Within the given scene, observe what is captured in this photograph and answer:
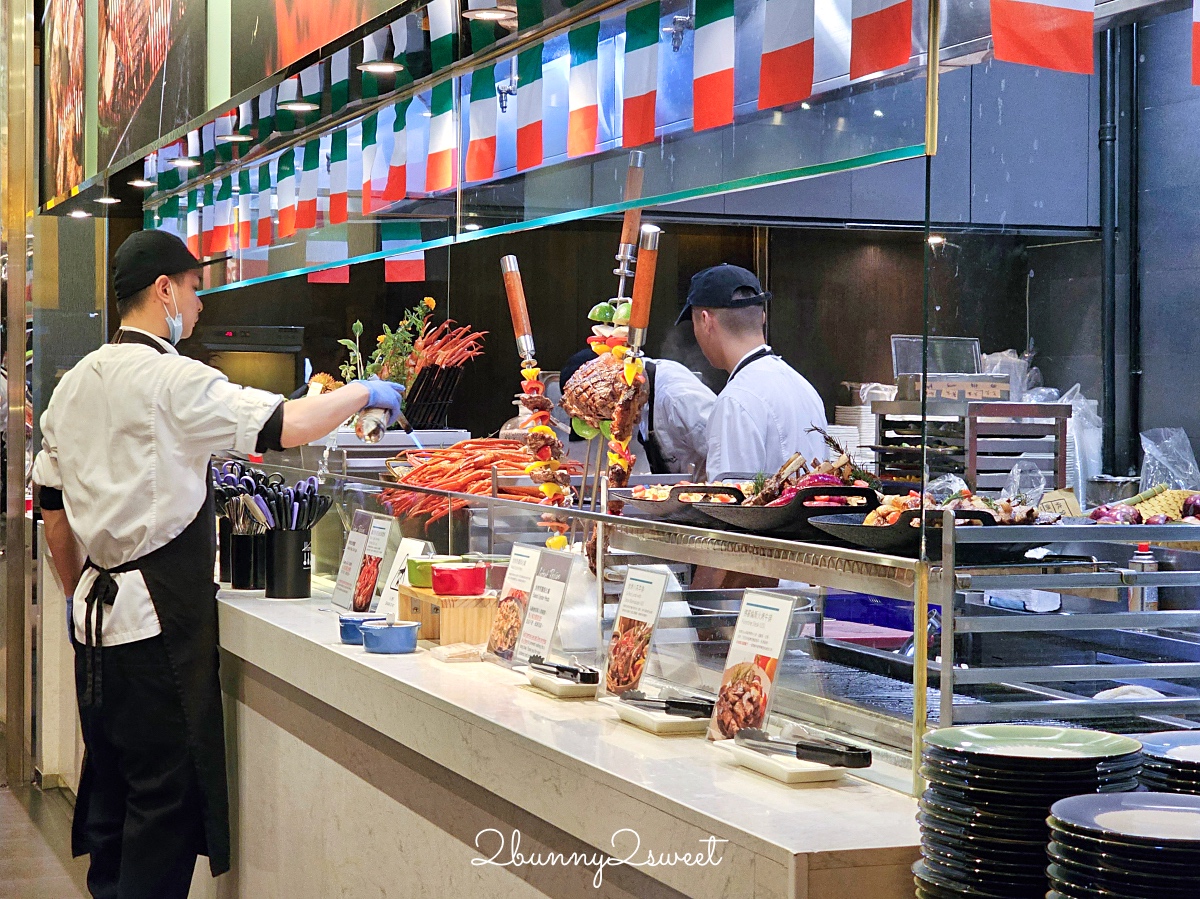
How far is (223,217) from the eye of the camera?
4953mm

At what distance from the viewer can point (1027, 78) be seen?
112 inches

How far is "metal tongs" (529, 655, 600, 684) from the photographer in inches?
86.7

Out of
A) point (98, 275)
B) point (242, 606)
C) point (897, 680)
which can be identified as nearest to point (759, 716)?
point (897, 680)

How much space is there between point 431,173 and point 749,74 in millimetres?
1341

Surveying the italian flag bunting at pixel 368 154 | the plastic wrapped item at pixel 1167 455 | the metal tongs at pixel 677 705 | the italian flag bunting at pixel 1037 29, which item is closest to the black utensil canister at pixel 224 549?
the italian flag bunting at pixel 368 154

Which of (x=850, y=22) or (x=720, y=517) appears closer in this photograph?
(x=850, y=22)

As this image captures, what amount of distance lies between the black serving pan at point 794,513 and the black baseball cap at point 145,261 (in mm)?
2042

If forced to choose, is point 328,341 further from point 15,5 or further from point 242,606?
point 242,606

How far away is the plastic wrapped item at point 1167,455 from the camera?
5160 mm

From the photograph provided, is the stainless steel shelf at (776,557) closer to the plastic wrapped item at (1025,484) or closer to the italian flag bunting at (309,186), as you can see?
the plastic wrapped item at (1025,484)

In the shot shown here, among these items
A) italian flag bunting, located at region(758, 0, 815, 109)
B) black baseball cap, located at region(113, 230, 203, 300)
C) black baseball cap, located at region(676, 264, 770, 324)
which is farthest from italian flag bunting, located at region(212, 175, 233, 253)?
italian flag bunting, located at region(758, 0, 815, 109)

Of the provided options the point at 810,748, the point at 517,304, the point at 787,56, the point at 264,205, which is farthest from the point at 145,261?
the point at 810,748

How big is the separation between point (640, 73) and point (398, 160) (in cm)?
119

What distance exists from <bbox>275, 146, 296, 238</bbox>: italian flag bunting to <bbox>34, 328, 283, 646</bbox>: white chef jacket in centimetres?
111
